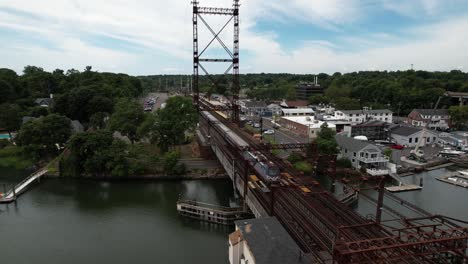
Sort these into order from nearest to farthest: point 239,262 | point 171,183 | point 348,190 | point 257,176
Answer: point 239,262, point 257,176, point 348,190, point 171,183

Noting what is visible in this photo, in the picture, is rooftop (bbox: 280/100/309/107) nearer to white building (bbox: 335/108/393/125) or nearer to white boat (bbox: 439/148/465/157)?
white building (bbox: 335/108/393/125)

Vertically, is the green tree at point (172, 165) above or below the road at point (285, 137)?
below

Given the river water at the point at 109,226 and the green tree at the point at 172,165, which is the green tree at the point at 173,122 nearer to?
the green tree at the point at 172,165

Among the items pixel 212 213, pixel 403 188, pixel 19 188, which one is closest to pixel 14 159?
pixel 19 188

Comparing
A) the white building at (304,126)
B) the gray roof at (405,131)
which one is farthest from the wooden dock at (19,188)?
the gray roof at (405,131)

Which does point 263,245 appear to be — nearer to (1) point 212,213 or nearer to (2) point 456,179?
(1) point 212,213

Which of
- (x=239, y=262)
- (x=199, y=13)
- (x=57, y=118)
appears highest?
(x=199, y=13)

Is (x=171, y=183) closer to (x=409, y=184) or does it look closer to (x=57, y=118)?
(x=57, y=118)

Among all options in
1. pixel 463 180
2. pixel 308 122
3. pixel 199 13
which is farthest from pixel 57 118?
pixel 463 180
